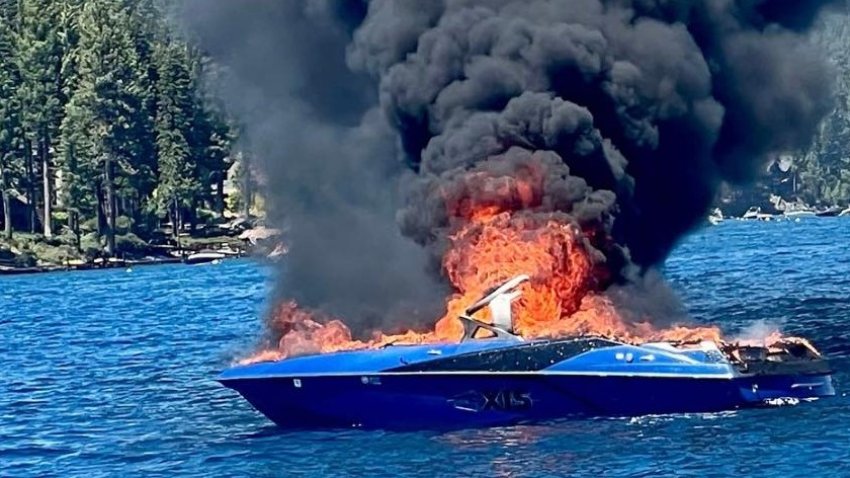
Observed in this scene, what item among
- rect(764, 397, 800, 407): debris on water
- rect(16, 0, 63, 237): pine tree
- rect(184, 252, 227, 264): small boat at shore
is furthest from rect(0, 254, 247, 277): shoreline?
rect(764, 397, 800, 407): debris on water

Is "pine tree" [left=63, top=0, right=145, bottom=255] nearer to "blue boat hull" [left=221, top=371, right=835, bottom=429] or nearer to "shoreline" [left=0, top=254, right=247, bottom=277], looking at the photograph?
"shoreline" [left=0, top=254, right=247, bottom=277]

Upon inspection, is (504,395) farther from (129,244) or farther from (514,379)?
(129,244)

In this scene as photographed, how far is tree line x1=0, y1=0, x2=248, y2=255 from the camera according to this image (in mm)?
154250

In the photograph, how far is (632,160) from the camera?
4812 cm

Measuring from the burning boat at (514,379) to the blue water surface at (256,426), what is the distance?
49 centimetres

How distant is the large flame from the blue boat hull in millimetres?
2270

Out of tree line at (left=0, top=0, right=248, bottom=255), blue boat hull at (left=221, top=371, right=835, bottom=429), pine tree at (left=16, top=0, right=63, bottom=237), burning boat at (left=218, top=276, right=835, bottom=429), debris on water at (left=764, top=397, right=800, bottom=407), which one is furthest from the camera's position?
pine tree at (left=16, top=0, right=63, bottom=237)

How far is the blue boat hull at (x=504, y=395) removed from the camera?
39531 millimetres

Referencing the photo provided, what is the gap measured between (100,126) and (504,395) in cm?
12254

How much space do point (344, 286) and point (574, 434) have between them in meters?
20.3

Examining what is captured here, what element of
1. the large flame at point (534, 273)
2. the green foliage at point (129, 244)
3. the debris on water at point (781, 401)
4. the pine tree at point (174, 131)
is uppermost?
the pine tree at point (174, 131)

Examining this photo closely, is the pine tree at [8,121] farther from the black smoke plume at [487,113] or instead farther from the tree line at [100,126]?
the black smoke plume at [487,113]

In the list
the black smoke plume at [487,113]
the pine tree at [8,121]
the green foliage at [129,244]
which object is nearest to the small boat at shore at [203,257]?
the green foliage at [129,244]

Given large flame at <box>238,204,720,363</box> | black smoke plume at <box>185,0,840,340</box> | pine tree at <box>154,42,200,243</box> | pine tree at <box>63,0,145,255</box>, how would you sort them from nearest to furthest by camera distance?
large flame at <box>238,204,720,363</box> → black smoke plume at <box>185,0,840,340</box> → pine tree at <box>63,0,145,255</box> → pine tree at <box>154,42,200,243</box>
